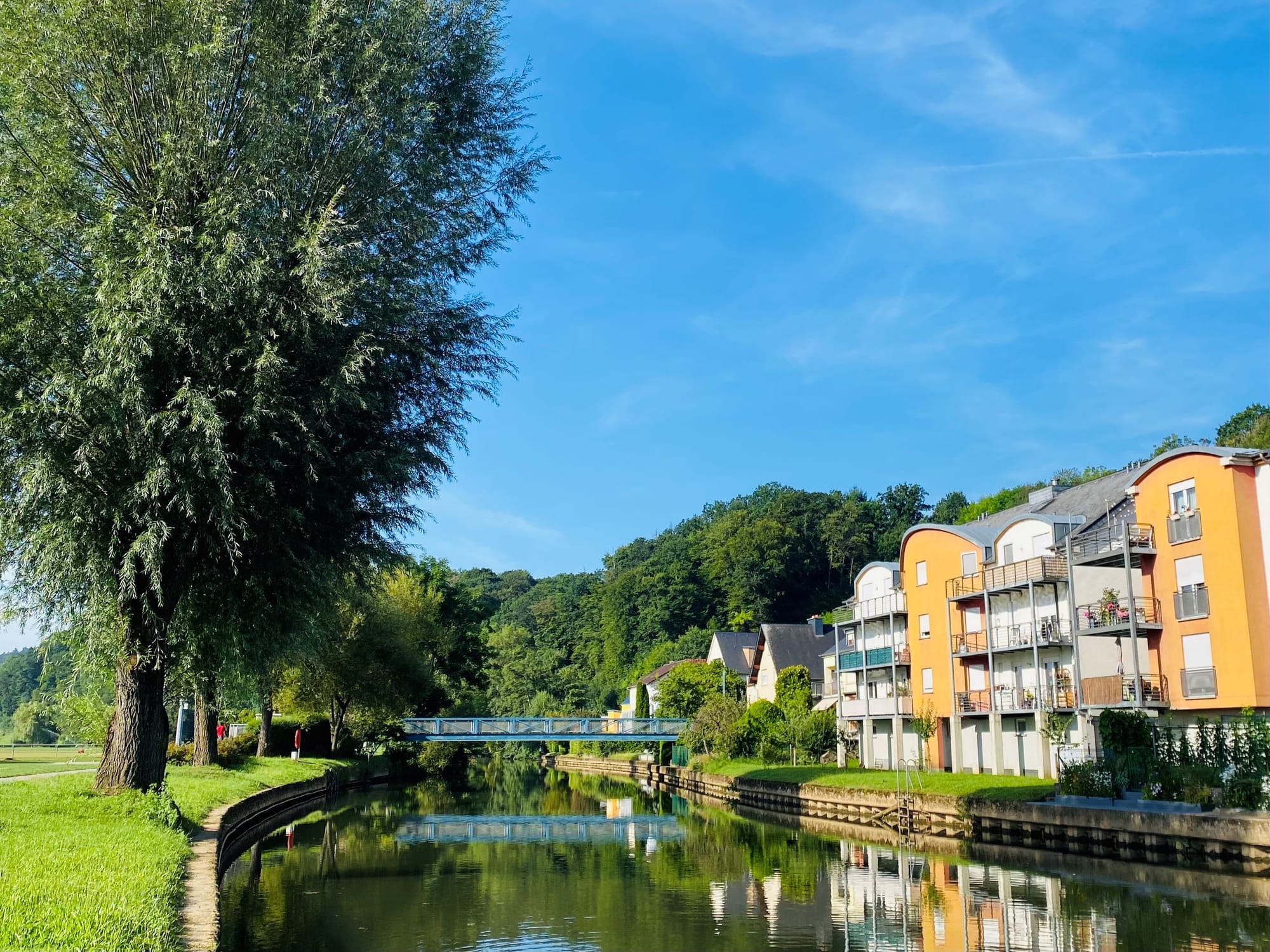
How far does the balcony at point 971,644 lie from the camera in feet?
139

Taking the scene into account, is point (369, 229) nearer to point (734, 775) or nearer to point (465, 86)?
point (465, 86)

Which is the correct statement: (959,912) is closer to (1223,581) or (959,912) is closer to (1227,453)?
(1223,581)

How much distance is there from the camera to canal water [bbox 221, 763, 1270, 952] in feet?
49.5

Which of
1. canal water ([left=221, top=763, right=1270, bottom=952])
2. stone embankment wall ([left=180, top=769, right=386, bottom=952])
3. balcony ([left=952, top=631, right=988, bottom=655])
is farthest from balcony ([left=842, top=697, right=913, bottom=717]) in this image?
stone embankment wall ([left=180, top=769, right=386, bottom=952])

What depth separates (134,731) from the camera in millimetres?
17328

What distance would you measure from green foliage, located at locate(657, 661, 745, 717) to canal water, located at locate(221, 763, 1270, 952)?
1562 inches

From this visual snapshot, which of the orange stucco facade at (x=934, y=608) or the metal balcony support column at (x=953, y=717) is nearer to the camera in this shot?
the metal balcony support column at (x=953, y=717)

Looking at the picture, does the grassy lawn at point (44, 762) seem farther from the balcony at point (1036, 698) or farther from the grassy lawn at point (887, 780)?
the balcony at point (1036, 698)

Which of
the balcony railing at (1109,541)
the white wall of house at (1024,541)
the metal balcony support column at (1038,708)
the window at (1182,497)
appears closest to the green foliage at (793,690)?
the white wall of house at (1024,541)

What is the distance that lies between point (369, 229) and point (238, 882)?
41.7 feet

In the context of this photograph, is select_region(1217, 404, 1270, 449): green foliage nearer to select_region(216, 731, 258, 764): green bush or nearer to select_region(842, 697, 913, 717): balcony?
select_region(842, 697, 913, 717): balcony

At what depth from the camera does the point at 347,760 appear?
5397 centimetres

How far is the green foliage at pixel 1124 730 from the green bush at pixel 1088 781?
78 cm

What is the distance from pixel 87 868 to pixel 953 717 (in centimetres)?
3934
